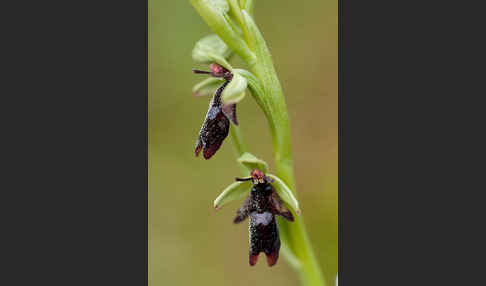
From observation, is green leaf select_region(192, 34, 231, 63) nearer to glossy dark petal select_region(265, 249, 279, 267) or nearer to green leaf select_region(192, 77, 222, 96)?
green leaf select_region(192, 77, 222, 96)

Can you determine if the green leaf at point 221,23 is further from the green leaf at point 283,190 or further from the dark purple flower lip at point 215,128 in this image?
the green leaf at point 283,190

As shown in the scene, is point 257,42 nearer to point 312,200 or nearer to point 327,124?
point 327,124

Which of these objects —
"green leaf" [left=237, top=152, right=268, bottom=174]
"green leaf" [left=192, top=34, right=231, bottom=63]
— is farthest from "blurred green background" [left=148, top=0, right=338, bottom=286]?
"green leaf" [left=237, top=152, right=268, bottom=174]

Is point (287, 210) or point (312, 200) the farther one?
point (312, 200)

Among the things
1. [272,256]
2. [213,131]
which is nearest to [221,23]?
[213,131]

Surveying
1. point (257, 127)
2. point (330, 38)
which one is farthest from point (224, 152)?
point (330, 38)

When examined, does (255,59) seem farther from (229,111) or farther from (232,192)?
(232,192)
